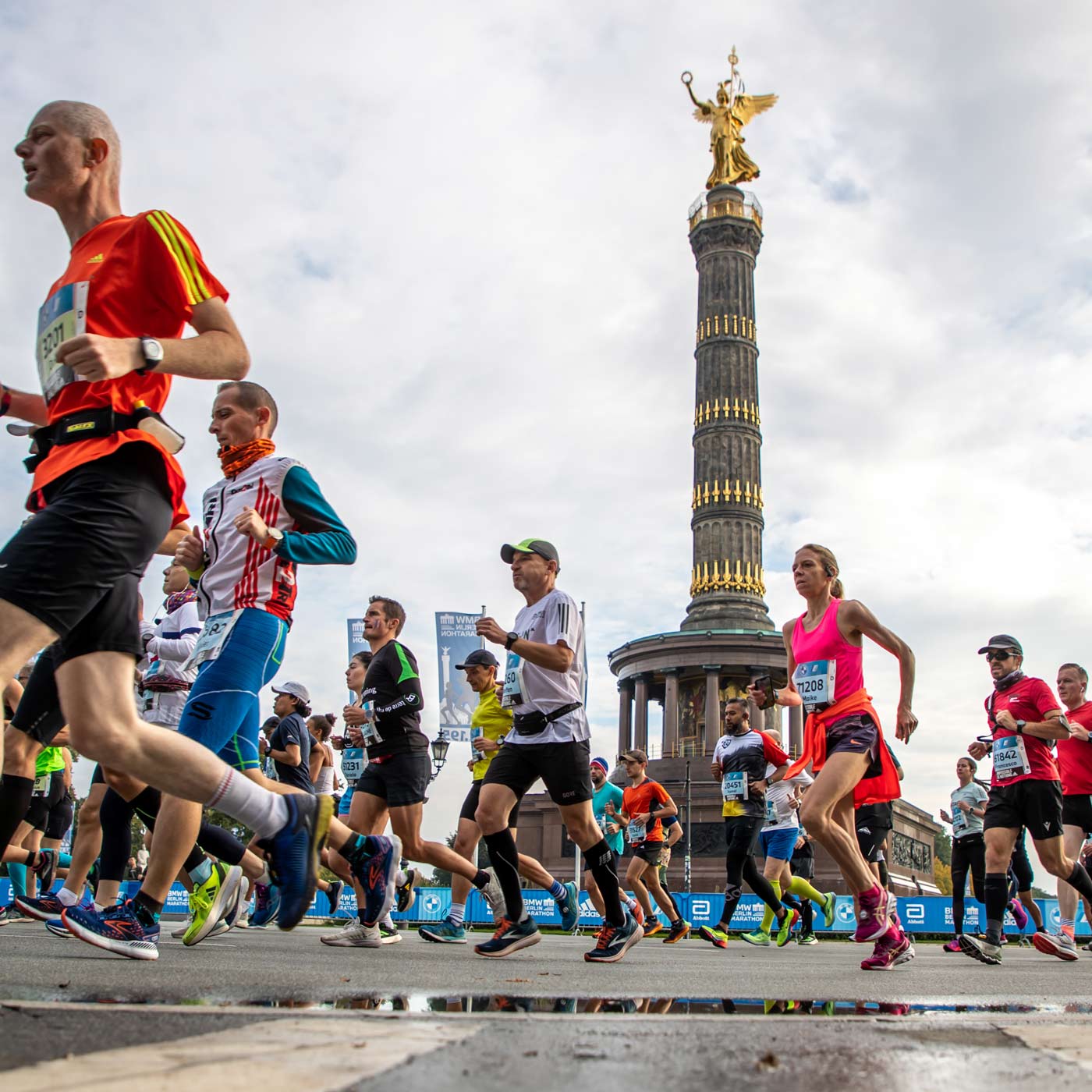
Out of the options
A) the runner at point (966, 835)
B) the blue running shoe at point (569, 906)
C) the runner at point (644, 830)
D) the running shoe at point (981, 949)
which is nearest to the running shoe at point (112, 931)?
the blue running shoe at point (569, 906)

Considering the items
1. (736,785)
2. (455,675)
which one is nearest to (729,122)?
(455,675)

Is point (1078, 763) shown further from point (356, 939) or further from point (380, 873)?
point (380, 873)

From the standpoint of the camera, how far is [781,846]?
10133 millimetres

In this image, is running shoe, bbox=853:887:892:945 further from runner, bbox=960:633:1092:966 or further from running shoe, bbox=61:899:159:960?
running shoe, bbox=61:899:159:960

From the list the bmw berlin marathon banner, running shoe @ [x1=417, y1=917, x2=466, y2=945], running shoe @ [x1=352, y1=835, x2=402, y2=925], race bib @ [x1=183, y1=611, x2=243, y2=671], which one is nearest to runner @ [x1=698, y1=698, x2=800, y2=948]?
running shoe @ [x1=417, y1=917, x2=466, y2=945]

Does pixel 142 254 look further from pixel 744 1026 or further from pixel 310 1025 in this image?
pixel 744 1026

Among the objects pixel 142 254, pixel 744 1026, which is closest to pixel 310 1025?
pixel 744 1026

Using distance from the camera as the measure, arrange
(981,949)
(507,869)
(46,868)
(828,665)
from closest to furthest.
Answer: (507,869) → (828,665) → (981,949) → (46,868)

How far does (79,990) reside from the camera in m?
2.78

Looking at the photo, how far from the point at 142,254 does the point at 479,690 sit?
21.2ft

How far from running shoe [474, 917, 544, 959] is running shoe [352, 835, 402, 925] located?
0.82 m

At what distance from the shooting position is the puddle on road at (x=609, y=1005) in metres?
2.63

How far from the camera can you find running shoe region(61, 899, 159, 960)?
13.3ft

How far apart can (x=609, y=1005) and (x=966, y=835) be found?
10.6 meters
